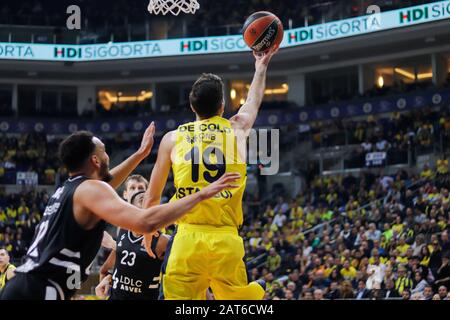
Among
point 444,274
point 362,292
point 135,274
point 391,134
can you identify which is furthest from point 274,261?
point 135,274

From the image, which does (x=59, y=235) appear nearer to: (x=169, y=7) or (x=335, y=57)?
(x=169, y=7)

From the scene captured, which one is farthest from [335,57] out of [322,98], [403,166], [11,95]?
[11,95]

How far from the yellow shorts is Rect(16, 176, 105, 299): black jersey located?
2.62ft

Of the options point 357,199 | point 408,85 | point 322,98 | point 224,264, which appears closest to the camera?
point 224,264

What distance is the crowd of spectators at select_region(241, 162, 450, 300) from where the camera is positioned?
1533 centimetres

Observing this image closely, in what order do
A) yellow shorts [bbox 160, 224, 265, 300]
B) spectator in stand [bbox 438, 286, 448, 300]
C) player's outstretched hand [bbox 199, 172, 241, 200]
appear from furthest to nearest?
spectator in stand [bbox 438, 286, 448, 300] < yellow shorts [bbox 160, 224, 265, 300] < player's outstretched hand [bbox 199, 172, 241, 200]

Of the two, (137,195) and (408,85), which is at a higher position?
(408,85)

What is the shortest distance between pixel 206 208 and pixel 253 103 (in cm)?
114

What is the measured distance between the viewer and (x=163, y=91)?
3109 cm

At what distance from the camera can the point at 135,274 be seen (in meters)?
7.07

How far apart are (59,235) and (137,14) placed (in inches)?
1012

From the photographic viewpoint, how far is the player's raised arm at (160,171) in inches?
222


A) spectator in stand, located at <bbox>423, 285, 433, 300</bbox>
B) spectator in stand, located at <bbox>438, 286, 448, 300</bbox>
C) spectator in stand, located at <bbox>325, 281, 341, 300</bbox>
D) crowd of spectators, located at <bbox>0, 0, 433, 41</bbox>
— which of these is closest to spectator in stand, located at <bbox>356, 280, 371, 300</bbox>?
spectator in stand, located at <bbox>325, 281, 341, 300</bbox>

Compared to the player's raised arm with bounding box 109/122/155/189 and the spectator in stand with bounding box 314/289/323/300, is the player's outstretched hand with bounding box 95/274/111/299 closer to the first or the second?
the player's raised arm with bounding box 109/122/155/189
